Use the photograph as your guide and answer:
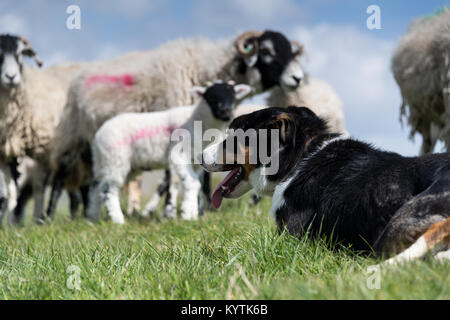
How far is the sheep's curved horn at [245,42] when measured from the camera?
803 centimetres

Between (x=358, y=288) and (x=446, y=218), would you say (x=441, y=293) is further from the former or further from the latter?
(x=446, y=218)

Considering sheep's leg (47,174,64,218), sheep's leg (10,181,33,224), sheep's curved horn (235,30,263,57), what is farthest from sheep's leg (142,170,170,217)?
sheep's leg (10,181,33,224)

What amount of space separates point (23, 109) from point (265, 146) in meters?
5.96

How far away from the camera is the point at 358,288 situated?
2.11 metres

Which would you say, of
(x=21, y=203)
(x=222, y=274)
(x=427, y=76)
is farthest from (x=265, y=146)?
(x=21, y=203)

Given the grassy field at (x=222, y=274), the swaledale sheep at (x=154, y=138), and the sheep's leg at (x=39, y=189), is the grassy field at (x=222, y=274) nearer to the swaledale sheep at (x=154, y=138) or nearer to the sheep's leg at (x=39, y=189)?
the swaledale sheep at (x=154, y=138)

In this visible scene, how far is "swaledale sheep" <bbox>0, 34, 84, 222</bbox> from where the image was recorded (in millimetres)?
7621

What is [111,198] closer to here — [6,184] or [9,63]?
[6,184]

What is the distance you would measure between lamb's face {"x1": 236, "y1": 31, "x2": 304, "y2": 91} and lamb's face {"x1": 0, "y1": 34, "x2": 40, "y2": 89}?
3264 millimetres

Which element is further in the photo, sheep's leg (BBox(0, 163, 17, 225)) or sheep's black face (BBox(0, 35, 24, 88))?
sheep's leg (BBox(0, 163, 17, 225))

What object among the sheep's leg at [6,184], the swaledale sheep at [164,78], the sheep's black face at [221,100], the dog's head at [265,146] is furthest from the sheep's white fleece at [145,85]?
the dog's head at [265,146]

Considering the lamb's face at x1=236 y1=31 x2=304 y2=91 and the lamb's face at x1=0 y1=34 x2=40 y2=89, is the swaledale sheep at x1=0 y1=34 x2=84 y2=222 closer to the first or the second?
the lamb's face at x1=0 y1=34 x2=40 y2=89

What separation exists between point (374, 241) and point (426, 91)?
448 cm
